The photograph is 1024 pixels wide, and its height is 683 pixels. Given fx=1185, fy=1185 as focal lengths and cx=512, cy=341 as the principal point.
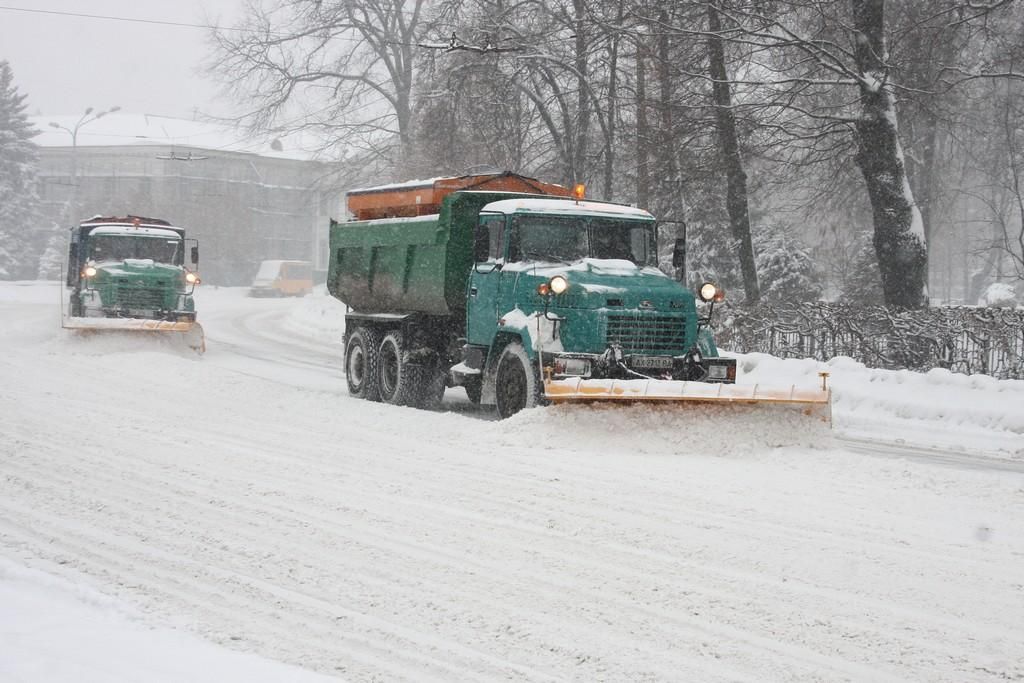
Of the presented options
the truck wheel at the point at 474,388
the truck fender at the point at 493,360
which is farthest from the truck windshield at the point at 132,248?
the truck fender at the point at 493,360

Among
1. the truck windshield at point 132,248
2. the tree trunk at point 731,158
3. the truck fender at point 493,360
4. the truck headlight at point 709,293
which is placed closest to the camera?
the truck headlight at point 709,293

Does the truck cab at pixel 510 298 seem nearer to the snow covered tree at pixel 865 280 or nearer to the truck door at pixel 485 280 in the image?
the truck door at pixel 485 280

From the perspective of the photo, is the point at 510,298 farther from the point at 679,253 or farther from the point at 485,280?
the point at 679,253

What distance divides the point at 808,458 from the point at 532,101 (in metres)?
18.8

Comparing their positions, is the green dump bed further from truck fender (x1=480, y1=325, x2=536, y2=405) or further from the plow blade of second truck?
the plow blade of second truck

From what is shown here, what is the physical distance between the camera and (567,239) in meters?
13.1

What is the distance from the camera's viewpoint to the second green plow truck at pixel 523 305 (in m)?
11.8

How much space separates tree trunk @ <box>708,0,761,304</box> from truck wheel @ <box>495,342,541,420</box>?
1153cm

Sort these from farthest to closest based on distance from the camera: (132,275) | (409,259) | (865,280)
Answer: (865,280)
(132,275)
(409,259)

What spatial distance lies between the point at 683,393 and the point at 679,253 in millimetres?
3359

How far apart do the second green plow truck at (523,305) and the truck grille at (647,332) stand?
1 cm

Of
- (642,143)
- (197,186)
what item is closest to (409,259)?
(642,143)

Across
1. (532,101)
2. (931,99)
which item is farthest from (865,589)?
(532,101)

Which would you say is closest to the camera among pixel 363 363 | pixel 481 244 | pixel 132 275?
pixel 481 244
